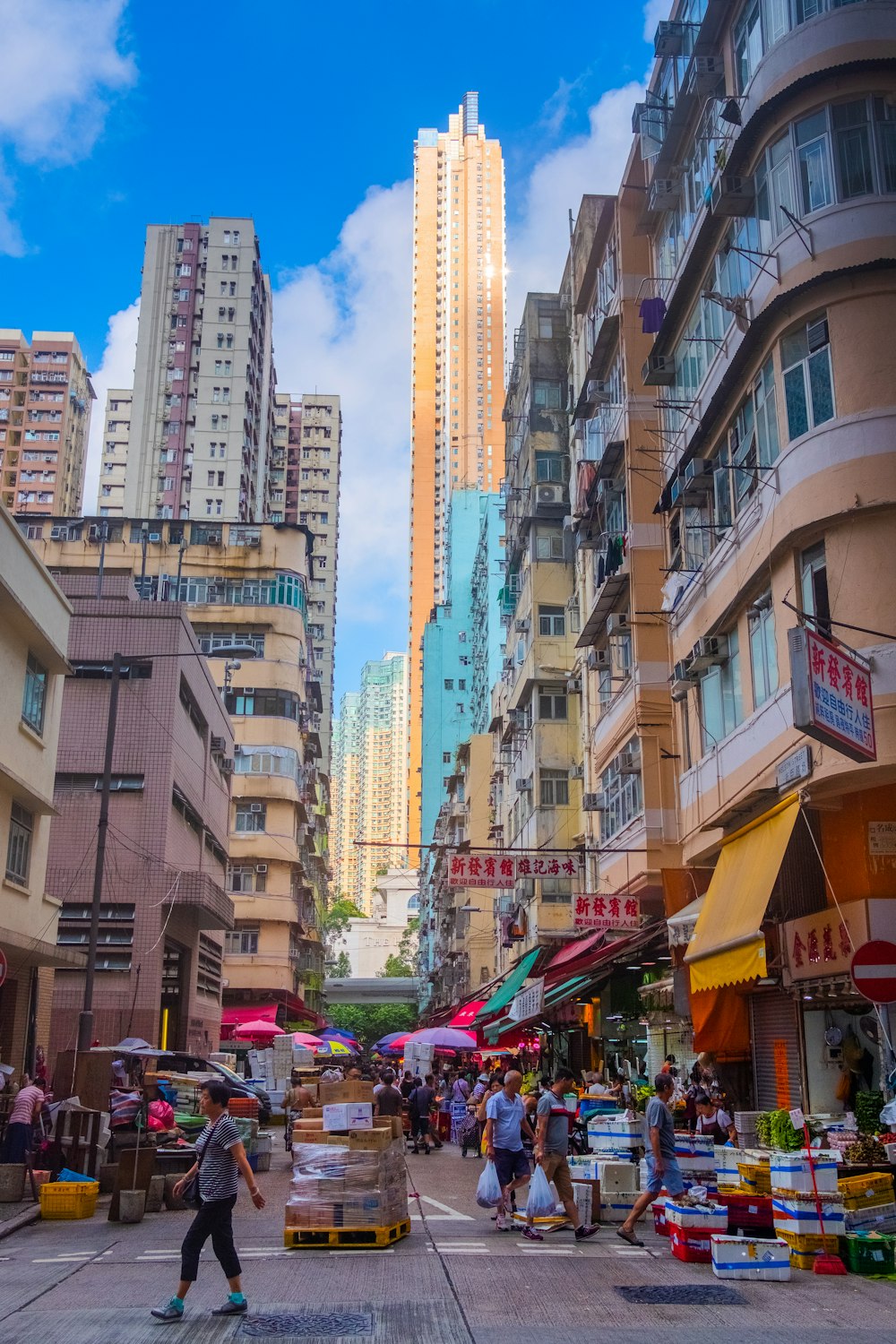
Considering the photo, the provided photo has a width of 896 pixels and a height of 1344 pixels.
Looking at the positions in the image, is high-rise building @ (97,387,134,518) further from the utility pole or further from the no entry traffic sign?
the no entry traffic sign

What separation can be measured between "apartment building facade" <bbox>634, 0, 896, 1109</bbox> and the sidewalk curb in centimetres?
855

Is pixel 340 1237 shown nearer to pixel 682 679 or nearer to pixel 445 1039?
pixel 682 679

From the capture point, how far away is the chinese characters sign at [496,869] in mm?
26922

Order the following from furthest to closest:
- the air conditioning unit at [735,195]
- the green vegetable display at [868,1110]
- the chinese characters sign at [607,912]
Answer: the chinese characters sign at [607,912], the air conditioning unit at [735,195], the green vegetable display at [868,1110]

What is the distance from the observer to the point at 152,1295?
961 centimetres

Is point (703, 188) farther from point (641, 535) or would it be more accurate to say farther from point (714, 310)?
point (641, 535)

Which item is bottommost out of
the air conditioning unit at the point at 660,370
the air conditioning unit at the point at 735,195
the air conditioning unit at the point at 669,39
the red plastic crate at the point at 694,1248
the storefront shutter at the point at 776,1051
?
the red plastic crate at the point at 694,1248

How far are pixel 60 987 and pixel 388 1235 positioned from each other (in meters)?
20.6

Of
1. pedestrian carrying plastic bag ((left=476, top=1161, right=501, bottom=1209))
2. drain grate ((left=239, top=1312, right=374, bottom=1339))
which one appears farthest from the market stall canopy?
drain grate ((left=239, top=1312, right=374, bottom=1339))

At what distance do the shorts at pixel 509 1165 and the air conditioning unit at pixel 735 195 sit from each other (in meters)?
12.7

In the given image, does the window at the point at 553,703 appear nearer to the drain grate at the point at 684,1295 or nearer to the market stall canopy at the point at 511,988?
the market stall canopy at the point at 511,988

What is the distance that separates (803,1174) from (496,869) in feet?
55.0

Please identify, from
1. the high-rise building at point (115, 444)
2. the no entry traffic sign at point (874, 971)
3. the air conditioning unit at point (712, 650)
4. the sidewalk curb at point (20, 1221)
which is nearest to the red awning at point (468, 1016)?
the air conditioning unit at point (712, 650)

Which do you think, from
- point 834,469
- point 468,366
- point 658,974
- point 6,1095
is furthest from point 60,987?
point 468,366
